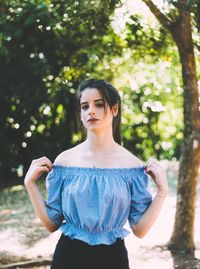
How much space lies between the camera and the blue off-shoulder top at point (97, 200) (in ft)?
6.96

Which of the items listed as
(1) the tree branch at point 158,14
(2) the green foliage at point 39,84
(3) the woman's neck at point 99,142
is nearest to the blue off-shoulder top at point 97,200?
(3) the woman's neck at point 99,142

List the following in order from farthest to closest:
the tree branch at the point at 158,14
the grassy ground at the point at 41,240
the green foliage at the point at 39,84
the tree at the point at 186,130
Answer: the green foliage at the point at 39,84 → the grassy ground at the point at 41,240 → the tree at the point at 186,130 → the tree branch at the point at 158,14

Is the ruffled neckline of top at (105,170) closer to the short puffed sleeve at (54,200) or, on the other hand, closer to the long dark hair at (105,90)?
the short puffed sleeve at (54,200)

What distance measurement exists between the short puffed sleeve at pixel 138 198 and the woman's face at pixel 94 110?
0.30 meters

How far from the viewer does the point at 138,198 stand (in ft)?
7.08

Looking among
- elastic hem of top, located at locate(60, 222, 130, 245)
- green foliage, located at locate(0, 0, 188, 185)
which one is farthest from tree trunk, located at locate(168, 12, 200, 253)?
elastic hem of top, located at locate(60, 222, 130, 245)

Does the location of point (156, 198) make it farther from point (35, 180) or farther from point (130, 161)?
point (35, 180)

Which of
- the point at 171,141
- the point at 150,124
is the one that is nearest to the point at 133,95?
the point at 150,124

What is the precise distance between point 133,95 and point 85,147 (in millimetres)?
9314

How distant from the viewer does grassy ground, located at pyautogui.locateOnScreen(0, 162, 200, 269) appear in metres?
5.19

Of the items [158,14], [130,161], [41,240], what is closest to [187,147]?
[158,14]

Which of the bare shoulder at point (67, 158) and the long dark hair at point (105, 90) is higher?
the long dark hair at point (105, 90)

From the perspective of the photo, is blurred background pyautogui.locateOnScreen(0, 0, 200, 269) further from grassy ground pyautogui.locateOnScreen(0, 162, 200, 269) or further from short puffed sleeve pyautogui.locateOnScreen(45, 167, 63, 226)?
short puffed sleeve pyautogui.locateOnScreen(45, 167, 63, 226)

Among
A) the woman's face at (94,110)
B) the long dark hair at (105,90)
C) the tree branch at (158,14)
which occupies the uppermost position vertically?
the tree branch at (158,14)
